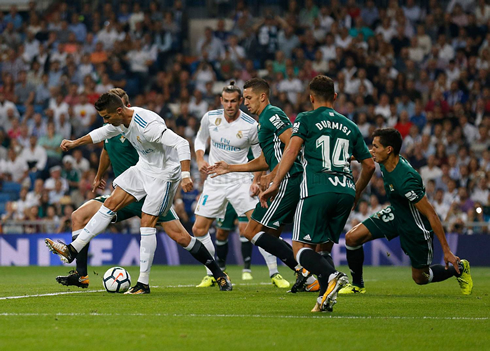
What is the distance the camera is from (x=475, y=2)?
2264 centimetres

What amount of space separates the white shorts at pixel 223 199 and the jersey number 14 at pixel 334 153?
4153mm

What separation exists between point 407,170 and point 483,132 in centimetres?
1138

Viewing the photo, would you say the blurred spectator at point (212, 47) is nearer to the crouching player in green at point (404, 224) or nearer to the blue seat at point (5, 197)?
the blue seat at point (5, 197)

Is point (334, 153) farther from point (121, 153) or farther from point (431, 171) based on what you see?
point (431, 171)

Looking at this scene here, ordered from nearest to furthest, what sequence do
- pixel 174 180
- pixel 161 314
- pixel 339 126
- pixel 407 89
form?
pixel 161 314 < pixel 339 126 < pixel 174 180 < pixel 407 89

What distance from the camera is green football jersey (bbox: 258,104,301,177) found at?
31.0ft

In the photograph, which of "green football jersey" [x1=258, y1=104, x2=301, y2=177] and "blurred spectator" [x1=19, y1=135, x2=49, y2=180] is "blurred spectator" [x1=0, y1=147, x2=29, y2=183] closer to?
"blurred spectator" [x1=19, y1=135, x2=49, y2=180]

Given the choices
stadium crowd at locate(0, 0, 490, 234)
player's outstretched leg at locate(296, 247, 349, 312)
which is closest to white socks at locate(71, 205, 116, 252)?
player's outstretched leg at locate(296, 247, 349, 312)

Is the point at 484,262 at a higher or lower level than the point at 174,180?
lower

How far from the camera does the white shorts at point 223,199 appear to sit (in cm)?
1167

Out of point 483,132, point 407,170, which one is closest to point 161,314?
point 407,170

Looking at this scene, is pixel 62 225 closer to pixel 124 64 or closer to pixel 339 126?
pixel 124 64

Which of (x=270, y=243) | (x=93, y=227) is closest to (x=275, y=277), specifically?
(x=270, y=243)

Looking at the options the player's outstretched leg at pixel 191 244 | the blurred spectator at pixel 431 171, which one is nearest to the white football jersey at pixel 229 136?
the player's outstretched leg at pixel 191 244
